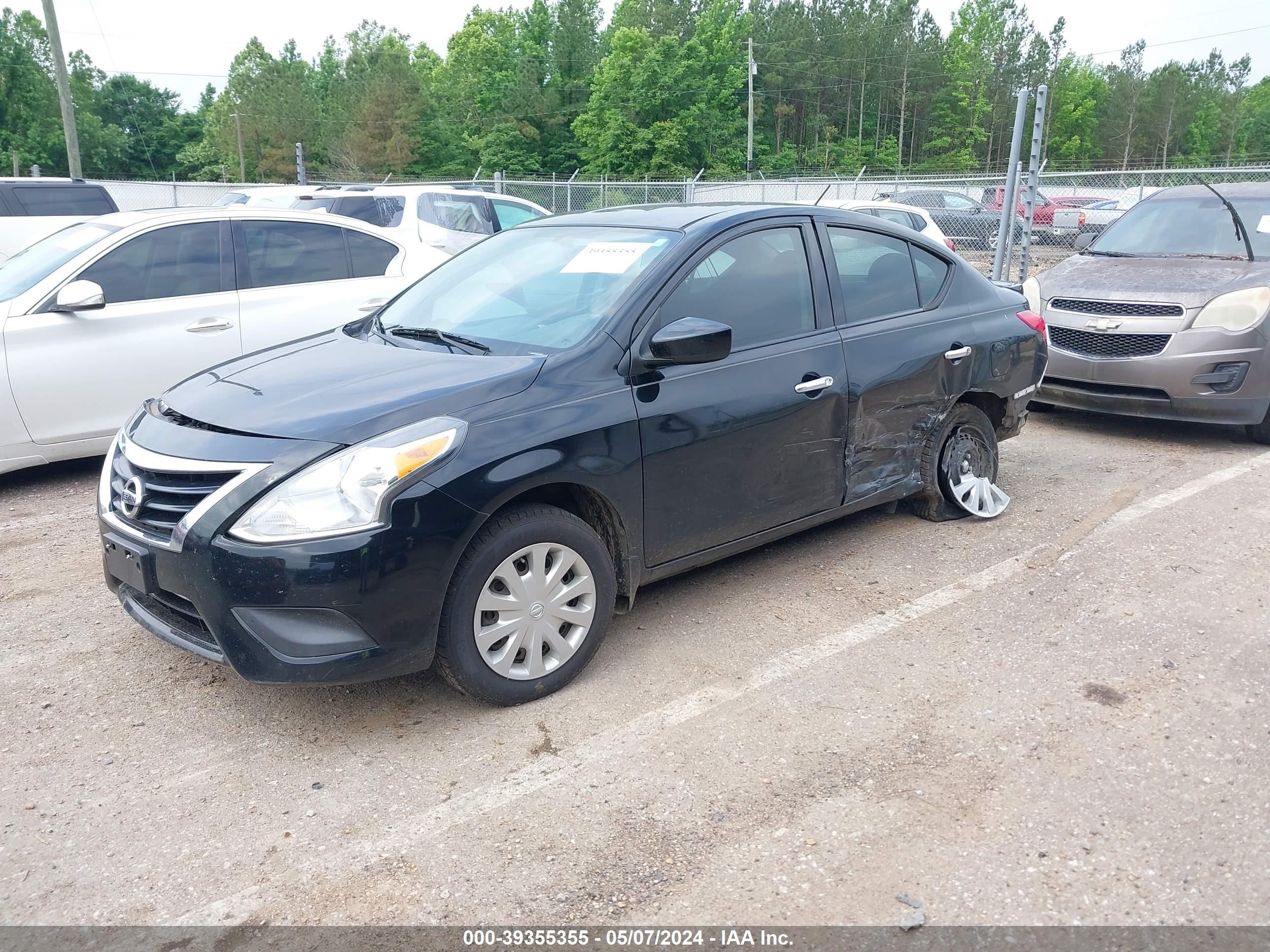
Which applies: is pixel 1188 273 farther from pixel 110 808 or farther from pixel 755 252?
pixel 110 808

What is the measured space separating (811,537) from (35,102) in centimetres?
8068

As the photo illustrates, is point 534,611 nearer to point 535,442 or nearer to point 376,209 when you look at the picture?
point 535,442

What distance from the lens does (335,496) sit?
121 inches

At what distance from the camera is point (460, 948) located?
243 cm

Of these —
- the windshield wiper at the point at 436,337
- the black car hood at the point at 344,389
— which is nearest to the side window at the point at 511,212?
the windshield wiper at the point at 436,337

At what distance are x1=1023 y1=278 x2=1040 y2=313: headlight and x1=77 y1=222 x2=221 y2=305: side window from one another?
5.82 meters

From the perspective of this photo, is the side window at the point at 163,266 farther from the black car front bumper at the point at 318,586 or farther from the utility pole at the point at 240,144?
the utility pole at the point at 240,144

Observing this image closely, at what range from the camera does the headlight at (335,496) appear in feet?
10.0

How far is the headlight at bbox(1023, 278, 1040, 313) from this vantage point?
7.84 m

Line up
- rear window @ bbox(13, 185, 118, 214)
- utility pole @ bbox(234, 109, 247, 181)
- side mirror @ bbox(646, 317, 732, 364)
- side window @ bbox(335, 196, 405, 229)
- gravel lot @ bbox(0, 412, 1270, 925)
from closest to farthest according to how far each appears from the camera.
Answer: gravel lot @ bbox(0, 412, 1270, 925) < side mirror @ bbox(646, 317, 732, 364) < rear window @ bbox(13, 185, 118, 214) < side window @ bbox(335, 196, 405, 229) < utility pole @ bbox(234, 109, 247, 181)

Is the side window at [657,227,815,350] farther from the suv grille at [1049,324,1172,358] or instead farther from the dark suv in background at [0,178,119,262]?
the dark suv in background at [0,178,119,262]

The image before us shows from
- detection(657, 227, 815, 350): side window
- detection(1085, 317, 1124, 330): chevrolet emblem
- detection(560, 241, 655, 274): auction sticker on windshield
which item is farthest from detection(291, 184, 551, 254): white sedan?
detection(657, 227, 815, 350): side window

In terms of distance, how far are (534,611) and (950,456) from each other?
9.04ft

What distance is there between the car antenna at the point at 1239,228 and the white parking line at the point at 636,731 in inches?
160
